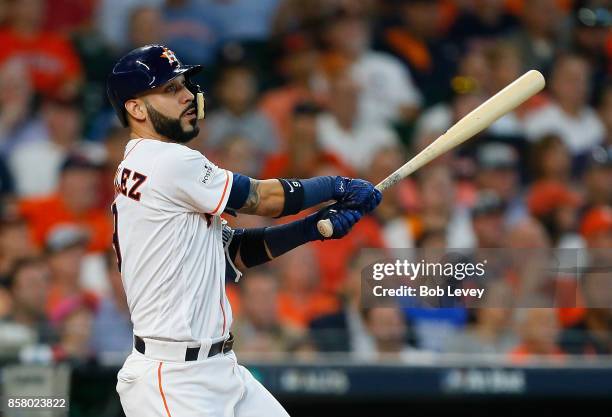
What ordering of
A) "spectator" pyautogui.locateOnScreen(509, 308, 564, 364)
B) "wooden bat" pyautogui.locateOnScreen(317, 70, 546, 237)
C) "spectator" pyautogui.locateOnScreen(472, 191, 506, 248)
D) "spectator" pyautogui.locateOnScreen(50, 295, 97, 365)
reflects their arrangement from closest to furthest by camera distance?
"wooden bat" pyautogui.locateOnScreen(317, 70, 546, 237) → "spectator" pyautogui.locateOnScreen(50, 295, 97, 365) → "spectator" pyautogui.locateOnScreen(509, 308, 564, 364) → "spectator" pyautogui.locateOnScreen(472, 191, 506, 248)

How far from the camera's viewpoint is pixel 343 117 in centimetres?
640

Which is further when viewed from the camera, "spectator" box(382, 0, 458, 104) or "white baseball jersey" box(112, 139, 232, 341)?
"spectator" box(382, 0, 458, 104)

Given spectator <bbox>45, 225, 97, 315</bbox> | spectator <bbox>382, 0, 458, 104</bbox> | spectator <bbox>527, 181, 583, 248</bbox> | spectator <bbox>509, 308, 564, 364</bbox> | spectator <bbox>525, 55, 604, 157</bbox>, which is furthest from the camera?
spectator <bbox>382, 0, 458, 104</bbox>

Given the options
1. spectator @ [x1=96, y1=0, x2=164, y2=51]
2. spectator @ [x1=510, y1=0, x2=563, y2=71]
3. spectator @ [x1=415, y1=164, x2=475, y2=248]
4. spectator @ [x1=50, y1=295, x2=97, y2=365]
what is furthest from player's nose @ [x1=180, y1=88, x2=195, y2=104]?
spectator @ [x1=510, y1=0, x2=563, y2=71]

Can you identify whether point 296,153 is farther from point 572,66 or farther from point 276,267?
point 572,66

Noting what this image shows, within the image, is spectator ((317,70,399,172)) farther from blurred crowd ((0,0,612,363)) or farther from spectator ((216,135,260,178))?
spectator ((216,135,260,178))

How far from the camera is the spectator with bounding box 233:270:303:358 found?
4.98 metres

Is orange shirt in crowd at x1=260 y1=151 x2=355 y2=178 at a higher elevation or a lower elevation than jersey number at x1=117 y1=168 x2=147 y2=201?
lower

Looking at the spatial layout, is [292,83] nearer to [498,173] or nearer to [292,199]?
[498,173]

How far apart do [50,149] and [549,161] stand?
2.80 m

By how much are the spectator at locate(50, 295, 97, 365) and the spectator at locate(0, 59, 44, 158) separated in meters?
1.34

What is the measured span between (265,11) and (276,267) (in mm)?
2209

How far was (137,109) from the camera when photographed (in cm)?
315

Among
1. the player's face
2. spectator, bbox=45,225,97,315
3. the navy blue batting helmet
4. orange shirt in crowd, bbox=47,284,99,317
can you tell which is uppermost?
the navy blue batting helmet
